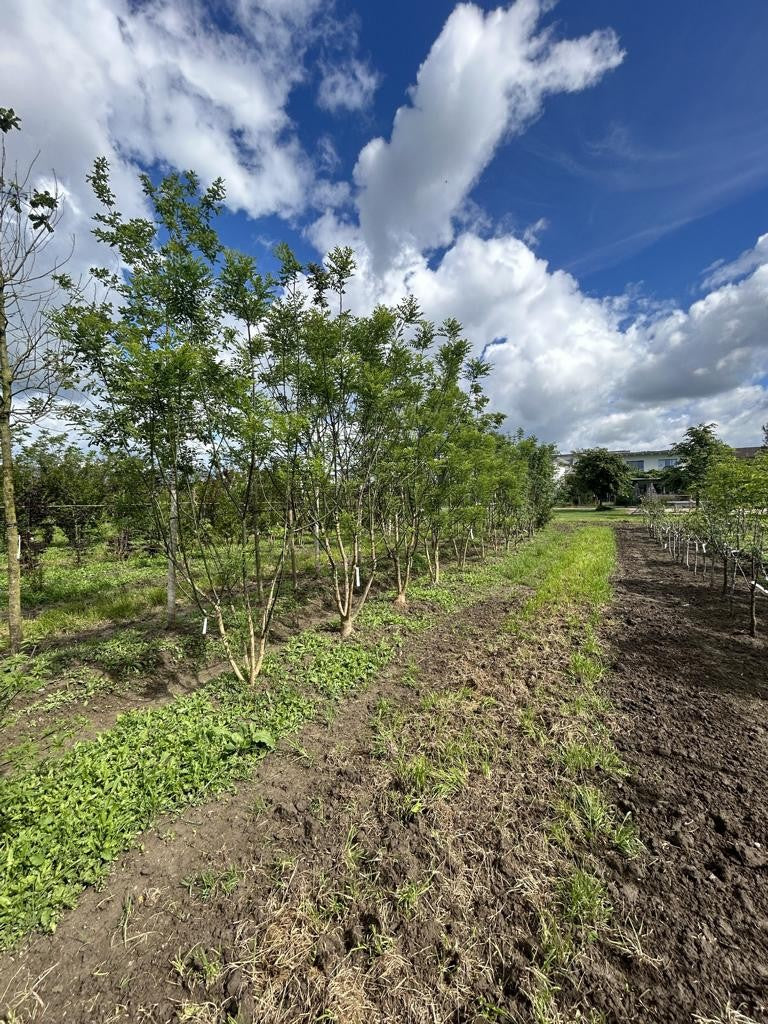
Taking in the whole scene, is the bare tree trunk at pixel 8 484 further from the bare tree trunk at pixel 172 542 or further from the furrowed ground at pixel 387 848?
the bare tree trunk at pixel 172 542

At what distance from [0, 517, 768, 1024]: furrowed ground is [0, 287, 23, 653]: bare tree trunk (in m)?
1.26

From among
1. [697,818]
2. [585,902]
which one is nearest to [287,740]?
[585,902]

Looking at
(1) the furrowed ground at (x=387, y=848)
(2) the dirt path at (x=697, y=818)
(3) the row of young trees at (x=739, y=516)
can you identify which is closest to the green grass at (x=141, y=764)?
(1) the furrowed ground at (x=387, y=848)

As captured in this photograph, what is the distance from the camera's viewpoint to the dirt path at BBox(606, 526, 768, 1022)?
1930mm

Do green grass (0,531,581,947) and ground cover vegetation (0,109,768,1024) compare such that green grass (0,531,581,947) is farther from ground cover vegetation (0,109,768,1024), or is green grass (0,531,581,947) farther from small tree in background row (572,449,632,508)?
small tree in background row (572,449,632,508)

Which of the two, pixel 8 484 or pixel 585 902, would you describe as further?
pixel 8 484

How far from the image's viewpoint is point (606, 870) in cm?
253

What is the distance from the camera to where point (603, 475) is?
45.3m

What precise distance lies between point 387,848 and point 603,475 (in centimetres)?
5062

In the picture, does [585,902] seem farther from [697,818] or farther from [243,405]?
[243,405]

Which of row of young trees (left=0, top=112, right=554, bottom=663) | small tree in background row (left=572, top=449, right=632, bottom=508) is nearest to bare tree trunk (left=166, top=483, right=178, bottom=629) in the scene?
row of young trees (left=0, top=112, right=554, bottom=663)

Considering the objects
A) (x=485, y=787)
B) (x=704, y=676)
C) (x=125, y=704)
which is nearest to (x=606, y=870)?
(x=485, y=787)

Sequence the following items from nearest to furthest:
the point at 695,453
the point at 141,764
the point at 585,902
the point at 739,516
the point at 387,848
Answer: the point at 585,902, the point at 387,848, the point at 141,764, the point at 739,516, the point at 695,453

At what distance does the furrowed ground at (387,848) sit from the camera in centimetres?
195
